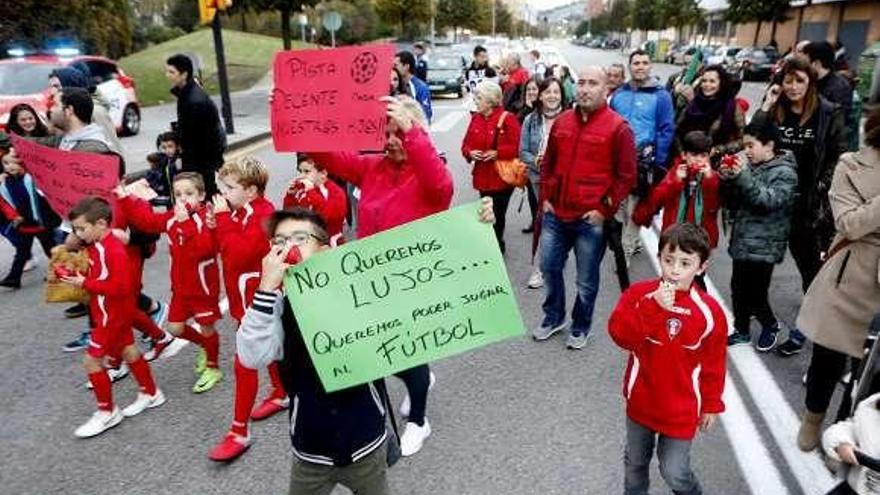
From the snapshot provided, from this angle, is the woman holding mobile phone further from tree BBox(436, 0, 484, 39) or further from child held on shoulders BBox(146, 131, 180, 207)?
tree BBox(436, 0, 484, 39)

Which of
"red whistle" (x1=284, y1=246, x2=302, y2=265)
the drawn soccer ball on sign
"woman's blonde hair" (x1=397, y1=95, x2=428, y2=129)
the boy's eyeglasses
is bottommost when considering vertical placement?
"red whistle" (x1=284, y1=246, x2=302, y2=265)

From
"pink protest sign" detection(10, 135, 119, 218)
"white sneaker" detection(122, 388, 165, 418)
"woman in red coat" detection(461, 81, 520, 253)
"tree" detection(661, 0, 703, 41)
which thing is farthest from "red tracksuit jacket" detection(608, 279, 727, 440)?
"tree" detection(661, 0, 703, 41)

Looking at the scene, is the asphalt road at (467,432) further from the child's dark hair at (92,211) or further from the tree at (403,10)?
the tree at (403,10)

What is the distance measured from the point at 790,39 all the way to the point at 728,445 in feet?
176

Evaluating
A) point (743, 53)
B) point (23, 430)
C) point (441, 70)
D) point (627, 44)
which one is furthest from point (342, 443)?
point (627, 44)

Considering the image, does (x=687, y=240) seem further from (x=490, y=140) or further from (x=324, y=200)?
(x=490, y=140)

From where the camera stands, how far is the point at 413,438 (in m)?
3.52

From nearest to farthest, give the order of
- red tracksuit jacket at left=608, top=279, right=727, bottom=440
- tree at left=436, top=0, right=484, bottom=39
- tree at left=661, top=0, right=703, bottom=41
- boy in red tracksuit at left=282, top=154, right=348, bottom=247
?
red tracksuit jacket at left=608, top=279, right=727, bottom=440 → boy in red tracksuit at left=282, top=154, right=348, bottom=247 → tree at left=661, top=0, right=703, bottom=41 → tree at left=436, top=0, right=484, bottom=39

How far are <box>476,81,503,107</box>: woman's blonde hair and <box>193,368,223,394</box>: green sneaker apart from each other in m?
3.24

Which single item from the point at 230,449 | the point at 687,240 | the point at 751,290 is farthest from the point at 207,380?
the point at 751,290

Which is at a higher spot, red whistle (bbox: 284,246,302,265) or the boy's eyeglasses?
the boy's eyeglasses

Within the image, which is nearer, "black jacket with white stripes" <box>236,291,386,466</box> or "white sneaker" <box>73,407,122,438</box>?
"black jacket with white stripes" <box>236,291,386,466</box>

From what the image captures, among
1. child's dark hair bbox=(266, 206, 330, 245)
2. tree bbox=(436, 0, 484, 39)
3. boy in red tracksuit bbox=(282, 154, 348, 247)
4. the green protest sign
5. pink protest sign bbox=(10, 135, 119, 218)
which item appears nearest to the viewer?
the green protest sign

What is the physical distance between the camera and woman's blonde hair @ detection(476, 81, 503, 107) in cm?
601
